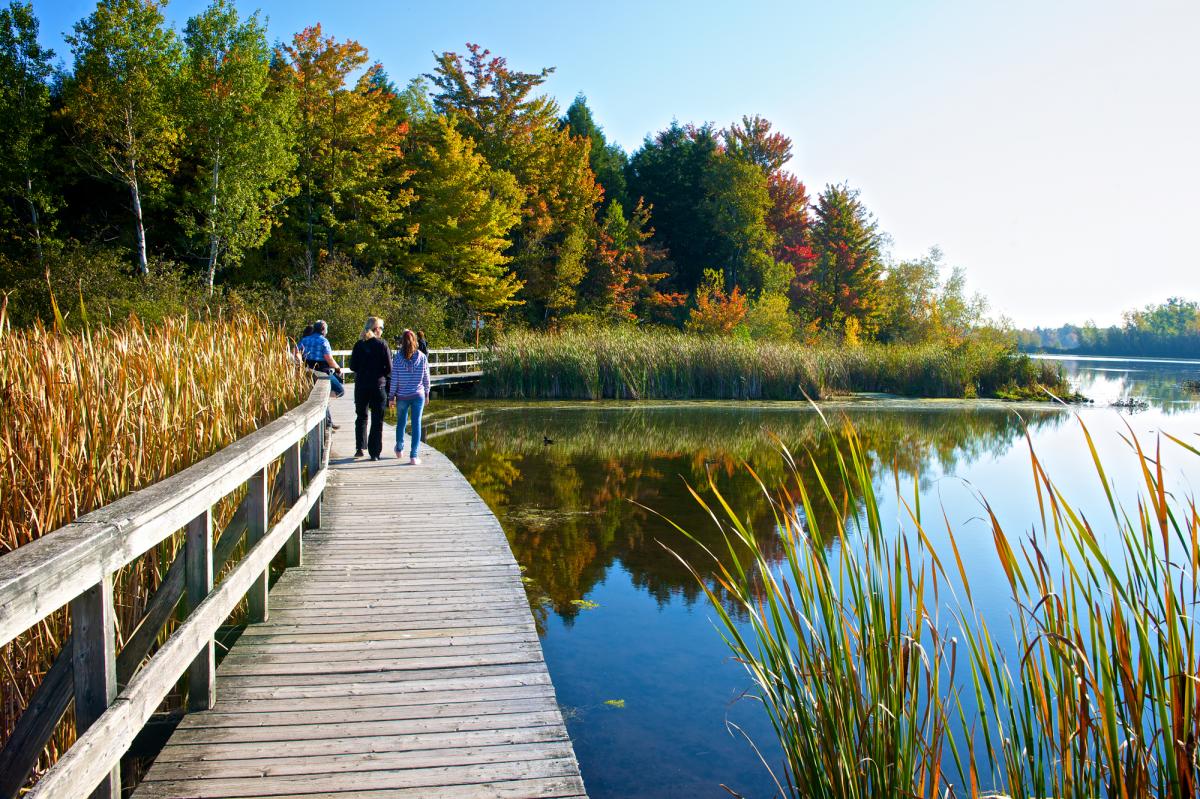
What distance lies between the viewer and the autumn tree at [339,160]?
1174 inches

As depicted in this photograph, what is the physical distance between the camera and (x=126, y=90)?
79.0 feet

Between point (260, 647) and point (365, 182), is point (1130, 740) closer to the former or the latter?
point (260, 647)

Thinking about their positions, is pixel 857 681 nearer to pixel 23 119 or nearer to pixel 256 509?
pixel 256 509

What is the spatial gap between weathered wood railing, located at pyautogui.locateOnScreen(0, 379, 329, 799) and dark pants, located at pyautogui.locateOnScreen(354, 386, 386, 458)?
5247 mm

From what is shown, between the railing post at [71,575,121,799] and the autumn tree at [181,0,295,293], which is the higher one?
the autumn tree at [181,0,295,293]

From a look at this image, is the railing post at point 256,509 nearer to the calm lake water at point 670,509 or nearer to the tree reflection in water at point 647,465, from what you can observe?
the calm lake water at point 670,509

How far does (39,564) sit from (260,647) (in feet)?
7.41

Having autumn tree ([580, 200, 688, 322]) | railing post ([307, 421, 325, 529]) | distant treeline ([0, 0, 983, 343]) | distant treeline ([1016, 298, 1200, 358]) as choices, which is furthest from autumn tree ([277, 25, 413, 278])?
distant treeline ([1016, 298, 1200, 358])

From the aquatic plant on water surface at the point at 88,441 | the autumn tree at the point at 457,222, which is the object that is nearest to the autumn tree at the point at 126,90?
the autumn tree at the point at 457,222

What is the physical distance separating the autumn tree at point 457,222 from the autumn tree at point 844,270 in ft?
63.6

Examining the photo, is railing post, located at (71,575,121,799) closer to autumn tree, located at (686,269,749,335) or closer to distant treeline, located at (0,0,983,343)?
distant treeline, located at (0,0,983,343)

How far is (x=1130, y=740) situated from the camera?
2.04 meters

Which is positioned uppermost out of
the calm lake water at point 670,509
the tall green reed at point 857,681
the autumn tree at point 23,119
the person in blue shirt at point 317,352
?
the autumn tree at point 23,119

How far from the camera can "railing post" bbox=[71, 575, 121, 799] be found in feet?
6.60
